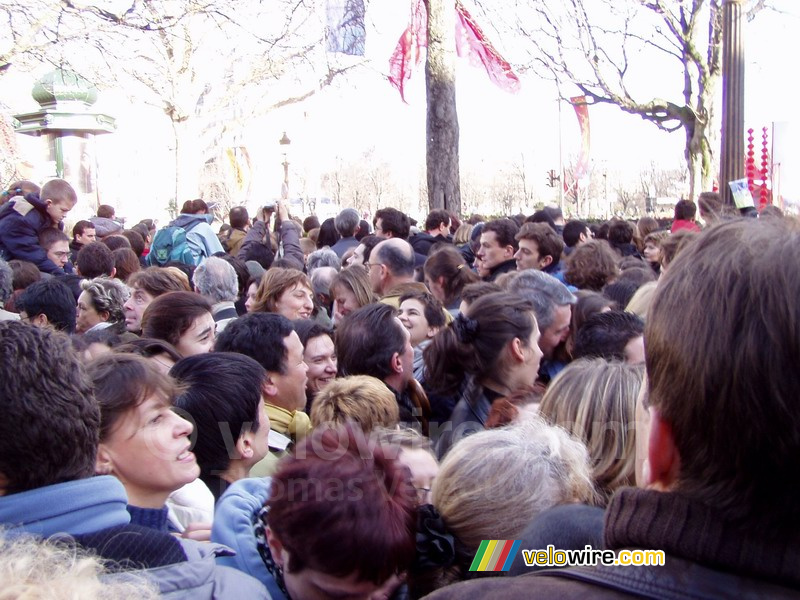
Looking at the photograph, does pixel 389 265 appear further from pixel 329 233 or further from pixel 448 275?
pixel 329 233

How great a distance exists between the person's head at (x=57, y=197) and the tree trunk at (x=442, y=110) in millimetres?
4686

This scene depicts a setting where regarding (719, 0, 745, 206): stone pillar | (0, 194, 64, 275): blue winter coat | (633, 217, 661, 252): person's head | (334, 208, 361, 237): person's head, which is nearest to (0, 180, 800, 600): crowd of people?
(0, 194, 64, 275): blue winter coat

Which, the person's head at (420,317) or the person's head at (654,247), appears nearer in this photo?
the person's head at (420,317)

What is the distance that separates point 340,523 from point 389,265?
166 inches

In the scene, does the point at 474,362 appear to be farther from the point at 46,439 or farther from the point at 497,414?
the point at 46,439

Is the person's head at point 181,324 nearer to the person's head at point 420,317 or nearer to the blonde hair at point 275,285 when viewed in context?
the blonde hair at point 275,285

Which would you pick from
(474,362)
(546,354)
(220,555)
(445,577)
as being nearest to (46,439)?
(220,555)

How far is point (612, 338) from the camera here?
3.71 meters

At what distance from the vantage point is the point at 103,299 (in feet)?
17.0

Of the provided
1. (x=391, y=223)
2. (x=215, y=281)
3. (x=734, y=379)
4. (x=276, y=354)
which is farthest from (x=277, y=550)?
(x=391, y=223)

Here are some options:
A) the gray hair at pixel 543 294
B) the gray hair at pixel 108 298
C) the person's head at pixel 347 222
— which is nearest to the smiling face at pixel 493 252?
the gray hair at pixel 543 294

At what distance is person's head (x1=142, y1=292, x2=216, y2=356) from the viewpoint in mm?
4145

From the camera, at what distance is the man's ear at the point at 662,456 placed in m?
1.11

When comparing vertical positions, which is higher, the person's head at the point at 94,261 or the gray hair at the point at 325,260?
the person's head at the point at 94,261
